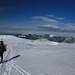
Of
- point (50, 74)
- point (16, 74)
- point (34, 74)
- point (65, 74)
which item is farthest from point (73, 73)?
point (16, 74)

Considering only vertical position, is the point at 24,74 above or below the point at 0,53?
below

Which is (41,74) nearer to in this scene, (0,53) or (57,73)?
(57,73)

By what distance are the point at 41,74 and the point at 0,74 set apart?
230 centimetres

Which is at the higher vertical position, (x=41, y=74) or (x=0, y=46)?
(x=0, y=46)

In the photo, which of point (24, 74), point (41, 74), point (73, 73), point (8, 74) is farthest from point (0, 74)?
point (73, 73)

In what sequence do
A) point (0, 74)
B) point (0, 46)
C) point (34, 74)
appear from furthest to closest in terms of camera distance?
point (0, 46), point (34, 74), point (0, 74)

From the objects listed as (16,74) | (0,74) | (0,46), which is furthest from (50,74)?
(0,46)

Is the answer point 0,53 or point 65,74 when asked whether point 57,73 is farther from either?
point 0,53

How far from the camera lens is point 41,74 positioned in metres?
9.55

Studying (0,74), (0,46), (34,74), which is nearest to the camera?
(0,74)

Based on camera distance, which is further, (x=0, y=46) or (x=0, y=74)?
(x=0, y=46)

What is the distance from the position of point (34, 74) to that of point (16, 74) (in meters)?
1.04

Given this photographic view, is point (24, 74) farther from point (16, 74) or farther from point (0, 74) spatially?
point (0, 74)

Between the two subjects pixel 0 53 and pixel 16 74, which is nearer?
pixel 16 74
